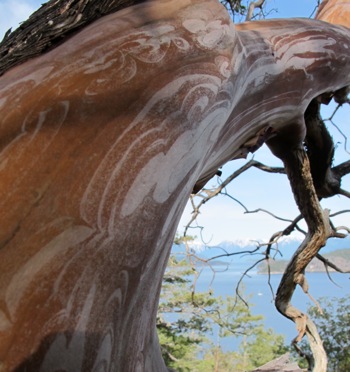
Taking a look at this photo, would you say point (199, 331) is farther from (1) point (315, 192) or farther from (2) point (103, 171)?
(2) point (103, 171)

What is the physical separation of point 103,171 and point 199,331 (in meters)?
9.18

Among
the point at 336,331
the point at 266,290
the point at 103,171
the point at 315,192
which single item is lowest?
the point at 103,171

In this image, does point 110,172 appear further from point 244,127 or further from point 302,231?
point 302,231

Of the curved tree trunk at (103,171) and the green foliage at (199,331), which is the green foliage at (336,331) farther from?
the curved tree trunk at (103,171)


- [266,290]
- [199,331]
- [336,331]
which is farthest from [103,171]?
[199,331]

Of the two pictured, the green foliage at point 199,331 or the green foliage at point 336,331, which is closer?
the green foliage at point 336,331

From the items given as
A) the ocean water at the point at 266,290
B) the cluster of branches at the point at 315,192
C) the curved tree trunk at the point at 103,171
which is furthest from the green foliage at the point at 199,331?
the curved tree trunk at the point at 103,171

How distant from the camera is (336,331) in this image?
745cm

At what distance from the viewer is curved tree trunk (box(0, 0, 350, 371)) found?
642mm

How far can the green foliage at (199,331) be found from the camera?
8.08 m

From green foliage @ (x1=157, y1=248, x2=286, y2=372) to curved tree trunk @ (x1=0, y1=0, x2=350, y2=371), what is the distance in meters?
6.60

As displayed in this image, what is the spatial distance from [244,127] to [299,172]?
0.75m

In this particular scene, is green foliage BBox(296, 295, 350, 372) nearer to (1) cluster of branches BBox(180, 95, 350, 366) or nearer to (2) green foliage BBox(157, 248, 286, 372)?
(2) green foliage BBox(157, 248, 286, 372)

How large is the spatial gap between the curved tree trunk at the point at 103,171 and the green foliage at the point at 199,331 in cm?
660
